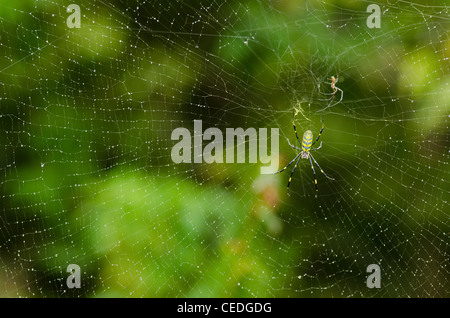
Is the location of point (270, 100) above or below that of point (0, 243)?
above

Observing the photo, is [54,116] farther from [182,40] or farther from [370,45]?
[370,45]

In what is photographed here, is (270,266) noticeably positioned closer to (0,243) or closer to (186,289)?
(186,289)

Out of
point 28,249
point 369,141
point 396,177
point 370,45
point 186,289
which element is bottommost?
point 186,289

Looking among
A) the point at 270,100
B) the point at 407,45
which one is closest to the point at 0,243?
the point at 270,100

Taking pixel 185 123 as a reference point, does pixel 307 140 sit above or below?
below

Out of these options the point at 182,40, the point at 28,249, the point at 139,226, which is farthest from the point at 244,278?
the point at 182,40

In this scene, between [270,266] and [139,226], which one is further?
[270,266]
